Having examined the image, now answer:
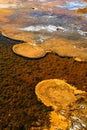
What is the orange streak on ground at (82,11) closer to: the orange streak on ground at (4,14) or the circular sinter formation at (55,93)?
the orange streak on ground at (4,14)

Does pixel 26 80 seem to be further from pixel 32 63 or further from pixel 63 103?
pixel 63 103

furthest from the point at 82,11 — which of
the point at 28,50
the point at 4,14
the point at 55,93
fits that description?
the point at 55,93

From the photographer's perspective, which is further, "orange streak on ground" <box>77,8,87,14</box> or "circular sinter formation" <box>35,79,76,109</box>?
"orange streak on ground" <box>77,8,87,14</box>

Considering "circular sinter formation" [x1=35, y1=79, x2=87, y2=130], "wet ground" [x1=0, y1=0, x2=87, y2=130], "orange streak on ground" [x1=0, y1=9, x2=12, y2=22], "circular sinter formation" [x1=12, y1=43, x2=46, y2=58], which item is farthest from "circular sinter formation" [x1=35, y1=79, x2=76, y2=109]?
"orange streak on ground" [x1=0, y1=9, x2=12, y2=22]

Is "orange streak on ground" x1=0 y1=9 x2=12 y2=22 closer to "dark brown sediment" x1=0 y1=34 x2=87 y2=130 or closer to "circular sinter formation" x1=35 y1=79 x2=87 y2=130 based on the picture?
"dark brown sediment" x1=0 y1=34 x2=87 y2=130

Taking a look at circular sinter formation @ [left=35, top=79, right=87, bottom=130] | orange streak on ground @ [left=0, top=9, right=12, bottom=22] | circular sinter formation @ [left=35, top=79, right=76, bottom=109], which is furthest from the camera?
orange streak on ground @ [left=0, top=9, right=12, bottom=22]

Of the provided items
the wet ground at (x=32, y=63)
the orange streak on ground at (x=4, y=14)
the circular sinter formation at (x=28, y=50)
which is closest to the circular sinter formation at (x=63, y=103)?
the wet ground at (x=32, y=63)
